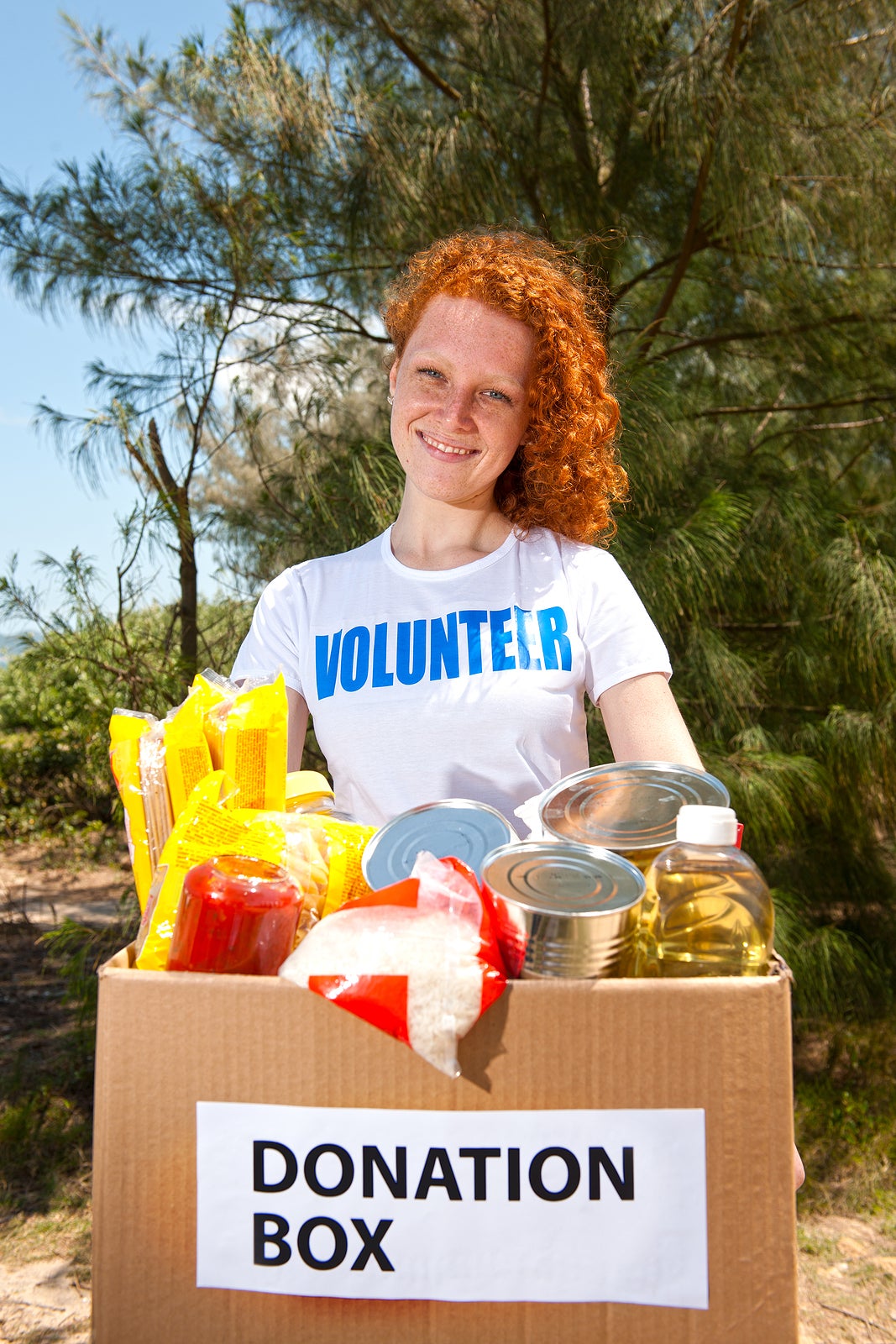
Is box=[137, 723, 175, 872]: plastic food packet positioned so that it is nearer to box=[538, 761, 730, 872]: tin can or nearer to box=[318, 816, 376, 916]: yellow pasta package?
box=[318, 816, 376, 916]: yellow pasta package

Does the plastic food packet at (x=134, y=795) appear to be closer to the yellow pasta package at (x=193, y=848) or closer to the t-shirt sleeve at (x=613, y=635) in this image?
the yellow pasta package at (x=193, y=848)

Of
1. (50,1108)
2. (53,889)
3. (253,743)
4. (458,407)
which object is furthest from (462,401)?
(53,889)

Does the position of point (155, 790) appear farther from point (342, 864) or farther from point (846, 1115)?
point (846, 1115)

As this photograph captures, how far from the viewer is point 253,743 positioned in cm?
75

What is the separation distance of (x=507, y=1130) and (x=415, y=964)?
11 centimetres

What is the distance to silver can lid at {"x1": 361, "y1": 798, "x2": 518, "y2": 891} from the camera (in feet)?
2.24

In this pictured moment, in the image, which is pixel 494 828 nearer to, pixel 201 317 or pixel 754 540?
pixel 754 540

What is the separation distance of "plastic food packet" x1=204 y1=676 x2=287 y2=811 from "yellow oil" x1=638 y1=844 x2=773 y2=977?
28 cm

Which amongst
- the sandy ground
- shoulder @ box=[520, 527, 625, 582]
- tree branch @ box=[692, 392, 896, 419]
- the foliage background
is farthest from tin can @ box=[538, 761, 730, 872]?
the sandy ground

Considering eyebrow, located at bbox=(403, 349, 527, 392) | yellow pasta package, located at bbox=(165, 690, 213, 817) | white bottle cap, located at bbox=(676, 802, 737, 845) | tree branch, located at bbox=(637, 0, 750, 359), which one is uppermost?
tree branch, located at bbox=(637, 0, 750, 359)

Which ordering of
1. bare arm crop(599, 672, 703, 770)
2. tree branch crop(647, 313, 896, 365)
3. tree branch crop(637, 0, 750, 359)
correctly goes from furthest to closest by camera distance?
tree branch crop(647, 313, 896, 365)
tree branch crop(637, 0, 750, 359)
bare arm crop(599, 672, 703, 770)

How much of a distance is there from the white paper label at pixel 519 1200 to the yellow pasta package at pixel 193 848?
123mm

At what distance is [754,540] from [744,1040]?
2.16 meters

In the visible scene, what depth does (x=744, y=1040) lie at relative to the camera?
0.58m
